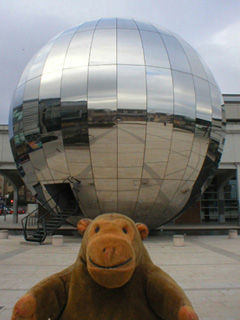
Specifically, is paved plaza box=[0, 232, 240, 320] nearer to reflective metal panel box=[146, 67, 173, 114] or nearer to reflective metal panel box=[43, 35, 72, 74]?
reflective metal panel box=[146, 67, 173, 114]

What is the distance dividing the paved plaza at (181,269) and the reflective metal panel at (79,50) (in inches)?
236

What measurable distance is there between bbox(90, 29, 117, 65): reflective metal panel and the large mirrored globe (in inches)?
1.3

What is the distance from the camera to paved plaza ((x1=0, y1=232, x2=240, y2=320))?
478cm

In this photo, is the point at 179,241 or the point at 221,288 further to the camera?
the point at 179,241

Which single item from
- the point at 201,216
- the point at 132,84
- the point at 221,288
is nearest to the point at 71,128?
the point at 132,84

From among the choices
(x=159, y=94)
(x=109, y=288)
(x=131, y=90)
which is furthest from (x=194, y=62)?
(x=109, y=288)


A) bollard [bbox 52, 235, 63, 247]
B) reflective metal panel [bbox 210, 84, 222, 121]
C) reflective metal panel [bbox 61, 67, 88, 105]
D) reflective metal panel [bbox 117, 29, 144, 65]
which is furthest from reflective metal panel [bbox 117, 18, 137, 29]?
bollard [bbox 52, 235, 63, 247]

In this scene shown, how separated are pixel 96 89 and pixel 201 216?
2342cm

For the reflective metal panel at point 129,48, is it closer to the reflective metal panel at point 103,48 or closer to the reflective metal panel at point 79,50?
the reflective metal panel at point 103,48

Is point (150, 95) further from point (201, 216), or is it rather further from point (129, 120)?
point (201, 216)

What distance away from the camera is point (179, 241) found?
36.7 ft

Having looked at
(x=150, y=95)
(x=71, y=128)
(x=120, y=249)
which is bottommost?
(x=120, y=249)

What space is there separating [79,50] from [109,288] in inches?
336

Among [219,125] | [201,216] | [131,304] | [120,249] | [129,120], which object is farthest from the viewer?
→ [201,216]
